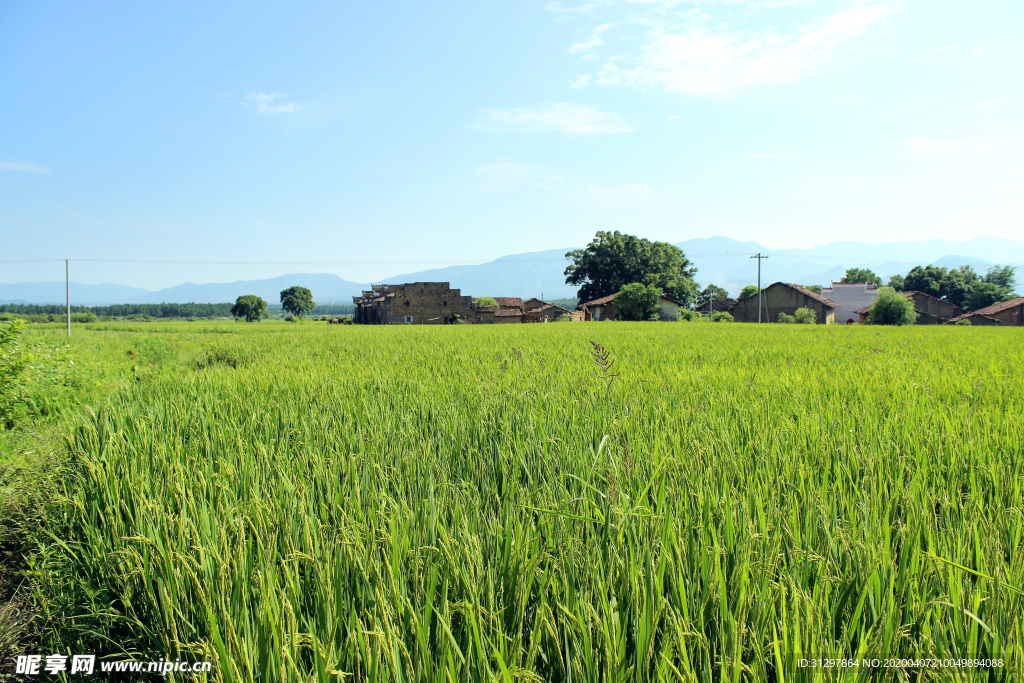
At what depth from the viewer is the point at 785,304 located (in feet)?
158

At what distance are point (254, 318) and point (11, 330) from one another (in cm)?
9974

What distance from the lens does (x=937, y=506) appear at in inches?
72.5

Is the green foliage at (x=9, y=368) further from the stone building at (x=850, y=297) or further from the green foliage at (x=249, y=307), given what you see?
the green foliage at (x=249, y=307)

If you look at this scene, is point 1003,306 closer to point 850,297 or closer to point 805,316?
point 850,297

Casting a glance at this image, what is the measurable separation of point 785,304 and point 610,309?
18.1 m

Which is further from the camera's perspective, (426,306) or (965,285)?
(965,285)

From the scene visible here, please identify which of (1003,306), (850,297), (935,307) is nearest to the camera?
(1003,306)

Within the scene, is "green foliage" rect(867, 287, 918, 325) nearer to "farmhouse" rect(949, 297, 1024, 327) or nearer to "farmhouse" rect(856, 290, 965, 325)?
"farmhouse" rect(949, 297, 1024, 327)

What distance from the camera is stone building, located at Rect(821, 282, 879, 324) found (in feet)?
176

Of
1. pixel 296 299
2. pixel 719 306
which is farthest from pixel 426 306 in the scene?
pixel 296 299

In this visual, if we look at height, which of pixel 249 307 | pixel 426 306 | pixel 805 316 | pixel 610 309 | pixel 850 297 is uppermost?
pixel 249 307

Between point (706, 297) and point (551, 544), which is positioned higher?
point (706, 297)

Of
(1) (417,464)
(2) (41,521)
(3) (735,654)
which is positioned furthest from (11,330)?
(3) (735,654)

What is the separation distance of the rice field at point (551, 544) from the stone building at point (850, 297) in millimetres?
62043
